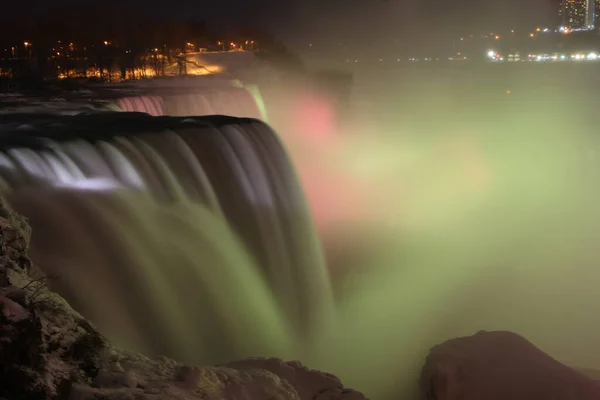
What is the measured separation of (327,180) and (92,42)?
20.5m

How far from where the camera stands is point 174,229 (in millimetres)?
6570

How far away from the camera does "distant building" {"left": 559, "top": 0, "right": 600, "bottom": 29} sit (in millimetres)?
73144

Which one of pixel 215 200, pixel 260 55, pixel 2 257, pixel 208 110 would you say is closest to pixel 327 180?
pixel 208 110

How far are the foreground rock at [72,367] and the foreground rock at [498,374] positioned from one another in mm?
2432

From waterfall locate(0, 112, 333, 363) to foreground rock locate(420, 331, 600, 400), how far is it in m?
1.99

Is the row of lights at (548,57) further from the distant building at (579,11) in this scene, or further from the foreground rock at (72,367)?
the foreground rock at (72,367)

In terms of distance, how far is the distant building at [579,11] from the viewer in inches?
2880

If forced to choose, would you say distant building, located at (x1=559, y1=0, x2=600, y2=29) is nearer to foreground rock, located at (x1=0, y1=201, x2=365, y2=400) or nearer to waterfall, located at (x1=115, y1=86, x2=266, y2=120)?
waterfall, located at (x1=115, y1=86, x2=266, y2=120)

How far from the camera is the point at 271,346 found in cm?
691

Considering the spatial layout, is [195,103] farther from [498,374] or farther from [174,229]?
[498,374]

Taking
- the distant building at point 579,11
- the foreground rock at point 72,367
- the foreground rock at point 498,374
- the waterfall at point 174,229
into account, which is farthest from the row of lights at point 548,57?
the foreground rock at point 72,367

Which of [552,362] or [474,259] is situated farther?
[474,259]

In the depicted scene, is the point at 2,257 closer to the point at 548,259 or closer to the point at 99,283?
the point at 99,283

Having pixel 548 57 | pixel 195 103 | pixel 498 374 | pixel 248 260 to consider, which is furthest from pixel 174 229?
pixel 548 57
